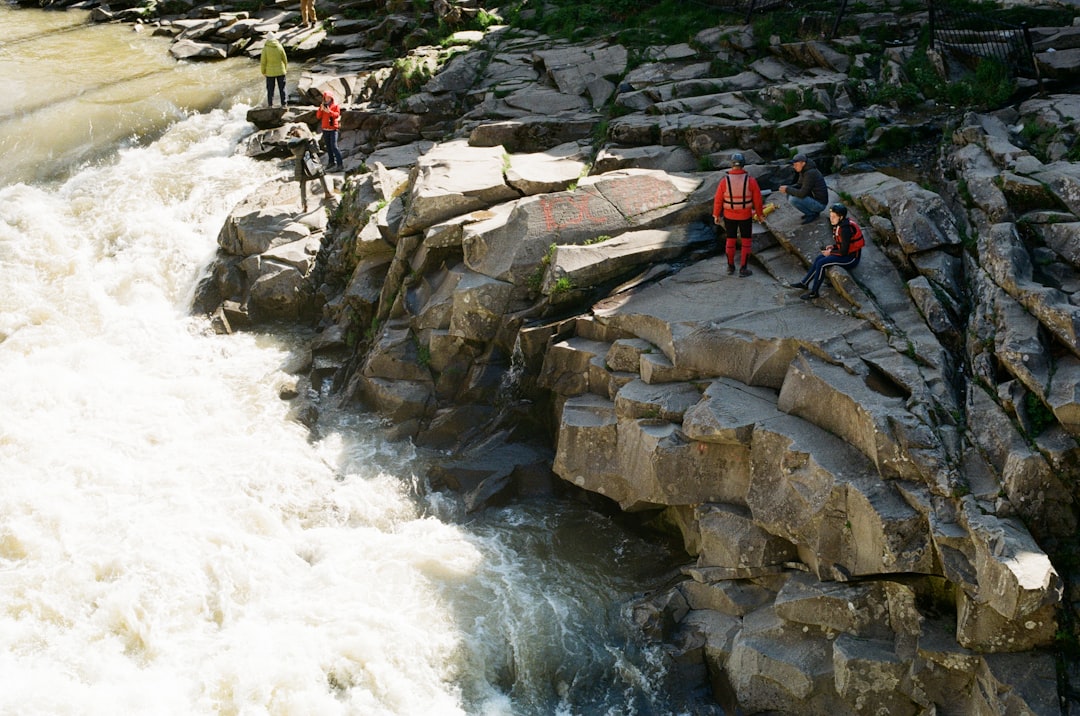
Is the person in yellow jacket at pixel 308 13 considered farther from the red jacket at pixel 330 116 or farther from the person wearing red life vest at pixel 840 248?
the person wearing red life vest at pixel 840 248

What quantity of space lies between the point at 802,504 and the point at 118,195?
17.0 meters

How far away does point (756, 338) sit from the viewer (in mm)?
13328

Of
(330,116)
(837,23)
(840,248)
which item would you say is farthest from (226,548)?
(837,23)

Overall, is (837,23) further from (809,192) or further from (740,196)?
(740,196)

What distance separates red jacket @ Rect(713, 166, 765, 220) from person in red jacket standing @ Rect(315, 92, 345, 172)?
10.2 meters

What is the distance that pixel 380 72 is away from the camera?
26.3 metres

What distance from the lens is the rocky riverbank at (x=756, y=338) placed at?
11.0 m

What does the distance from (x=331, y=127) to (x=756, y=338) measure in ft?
39.6

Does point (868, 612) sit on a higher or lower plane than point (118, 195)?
lower

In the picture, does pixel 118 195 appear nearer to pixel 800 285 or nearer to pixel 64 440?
pixel 64 440

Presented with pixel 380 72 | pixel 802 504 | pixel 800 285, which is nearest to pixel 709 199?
pixel 800 285

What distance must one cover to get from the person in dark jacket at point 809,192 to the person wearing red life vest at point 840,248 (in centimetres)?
118

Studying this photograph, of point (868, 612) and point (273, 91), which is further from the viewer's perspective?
point (273, 91)

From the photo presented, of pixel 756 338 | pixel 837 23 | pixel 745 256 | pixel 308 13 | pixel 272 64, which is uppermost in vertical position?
pixel 837 23
